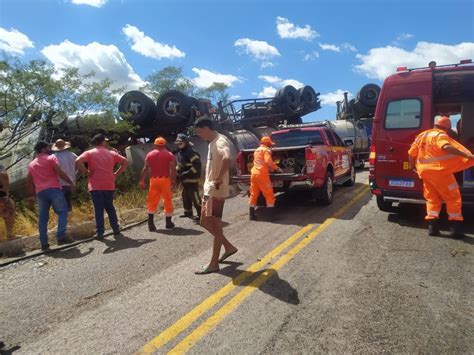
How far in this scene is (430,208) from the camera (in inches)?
224

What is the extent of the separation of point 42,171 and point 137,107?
657 cm

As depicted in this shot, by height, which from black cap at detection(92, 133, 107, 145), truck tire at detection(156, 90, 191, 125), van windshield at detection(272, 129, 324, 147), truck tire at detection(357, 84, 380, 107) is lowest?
van windshield at detection(272, 129, 324, 147)

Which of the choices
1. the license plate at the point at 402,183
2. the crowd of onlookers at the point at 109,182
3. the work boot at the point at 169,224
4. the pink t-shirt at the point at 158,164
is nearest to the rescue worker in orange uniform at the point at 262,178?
the crowd of onlookers at the point at 109,182

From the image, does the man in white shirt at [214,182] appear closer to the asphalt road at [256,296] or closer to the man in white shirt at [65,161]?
the asphalt road at [256,296]

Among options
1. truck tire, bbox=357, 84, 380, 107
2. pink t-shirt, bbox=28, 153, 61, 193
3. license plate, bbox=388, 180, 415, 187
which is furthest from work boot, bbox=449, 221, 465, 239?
truck tire, bbox=357, 84, 380, 107

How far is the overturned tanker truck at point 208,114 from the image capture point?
41.3ft

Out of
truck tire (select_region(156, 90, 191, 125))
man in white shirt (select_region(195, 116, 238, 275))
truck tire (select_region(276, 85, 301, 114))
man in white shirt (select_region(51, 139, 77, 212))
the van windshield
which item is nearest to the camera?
man in white shirt (select_region(195, 116, 238, 275))

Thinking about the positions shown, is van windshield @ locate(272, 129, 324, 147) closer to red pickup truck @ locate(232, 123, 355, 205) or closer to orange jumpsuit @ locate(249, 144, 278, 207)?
red pickup truck @ locate(232, 123, 355, 205)

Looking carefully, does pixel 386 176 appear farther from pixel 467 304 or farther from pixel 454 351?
pixel 454 351

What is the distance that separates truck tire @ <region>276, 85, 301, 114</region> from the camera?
16.6 meters

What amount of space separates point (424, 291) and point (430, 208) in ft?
7.68

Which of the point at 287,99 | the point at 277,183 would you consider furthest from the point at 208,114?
the point at 277,183

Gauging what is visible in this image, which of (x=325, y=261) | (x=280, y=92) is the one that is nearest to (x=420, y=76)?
(x=325, y=261)

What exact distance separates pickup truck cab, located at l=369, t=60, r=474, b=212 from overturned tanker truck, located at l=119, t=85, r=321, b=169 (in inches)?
281
